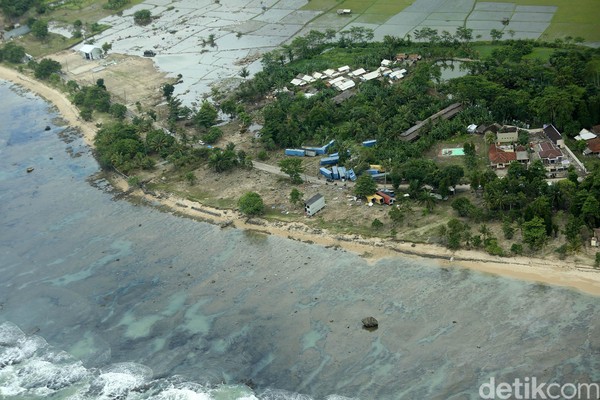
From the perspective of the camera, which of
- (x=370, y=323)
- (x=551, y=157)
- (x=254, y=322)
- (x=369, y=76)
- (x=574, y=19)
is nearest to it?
(x=370, y=323)

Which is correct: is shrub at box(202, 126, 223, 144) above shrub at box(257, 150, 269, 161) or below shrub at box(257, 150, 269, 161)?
above

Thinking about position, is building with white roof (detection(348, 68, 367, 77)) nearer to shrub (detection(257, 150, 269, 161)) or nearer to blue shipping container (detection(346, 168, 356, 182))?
shrub (detection(257, 150, 269, 161))

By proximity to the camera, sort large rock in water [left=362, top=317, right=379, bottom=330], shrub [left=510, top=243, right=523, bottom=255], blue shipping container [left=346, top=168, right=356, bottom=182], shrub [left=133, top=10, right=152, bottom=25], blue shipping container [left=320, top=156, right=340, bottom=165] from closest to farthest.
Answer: large rock in water [left=362, top=317, right=379, bottom=330]
shrub [left=510, top=243, right=523, bottom=255]
blue shipping container [left=346, top=168, right=356, bottom=182]
blue shipping container [left=320, top=156, right=340, bottom=165]
shrub [left=133, top=10, right=152, bottom=25]

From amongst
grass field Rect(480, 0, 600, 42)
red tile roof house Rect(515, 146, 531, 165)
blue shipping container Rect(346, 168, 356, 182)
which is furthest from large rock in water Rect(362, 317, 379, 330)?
grass field Rect(480, 0, 600, 42)

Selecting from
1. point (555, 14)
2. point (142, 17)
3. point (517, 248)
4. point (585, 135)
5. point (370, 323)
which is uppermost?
point (142, 17)

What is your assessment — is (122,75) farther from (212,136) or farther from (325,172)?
(325,172)

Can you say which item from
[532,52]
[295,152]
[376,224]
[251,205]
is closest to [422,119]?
[295,152]

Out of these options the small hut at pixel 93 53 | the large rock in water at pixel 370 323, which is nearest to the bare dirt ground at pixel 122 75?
the small hut at pixel 93 53
